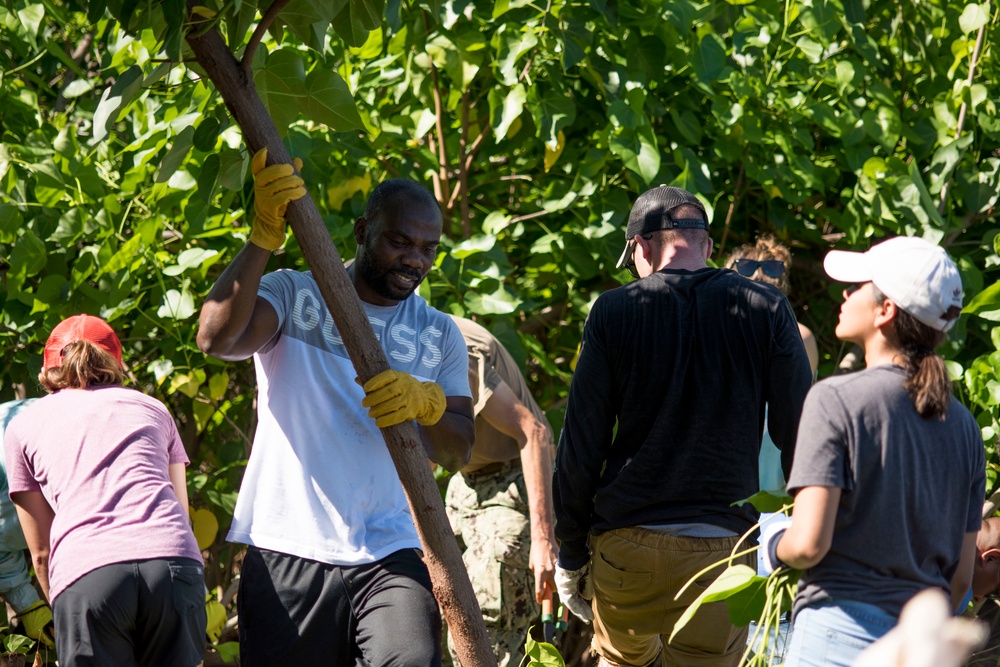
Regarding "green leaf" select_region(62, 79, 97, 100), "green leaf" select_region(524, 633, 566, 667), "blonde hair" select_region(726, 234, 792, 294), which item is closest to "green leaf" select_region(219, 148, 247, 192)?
"green leaf" select_region(524, 633, 566, 667)

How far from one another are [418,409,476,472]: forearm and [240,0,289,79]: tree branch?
2.98 ft

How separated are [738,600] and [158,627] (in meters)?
1.67

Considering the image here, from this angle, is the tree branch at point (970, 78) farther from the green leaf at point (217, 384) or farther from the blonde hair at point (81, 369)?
the blonde hair at point (81, 369)

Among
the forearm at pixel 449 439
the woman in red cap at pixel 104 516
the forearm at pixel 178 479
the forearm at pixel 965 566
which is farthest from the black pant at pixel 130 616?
the forearm at pixel 965 566

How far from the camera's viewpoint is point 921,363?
195cm

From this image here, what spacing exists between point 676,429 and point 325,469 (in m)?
0.86

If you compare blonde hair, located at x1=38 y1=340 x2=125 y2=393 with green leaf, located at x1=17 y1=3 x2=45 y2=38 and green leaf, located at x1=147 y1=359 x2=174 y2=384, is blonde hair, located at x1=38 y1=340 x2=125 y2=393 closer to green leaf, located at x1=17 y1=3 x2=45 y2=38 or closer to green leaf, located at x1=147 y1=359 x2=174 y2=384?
green leaf, located at x1=147 y1=359 x2=174 y2=384

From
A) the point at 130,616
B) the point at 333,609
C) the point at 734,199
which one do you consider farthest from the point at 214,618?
the point at 734,199

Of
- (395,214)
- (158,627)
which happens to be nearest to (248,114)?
(395,214)

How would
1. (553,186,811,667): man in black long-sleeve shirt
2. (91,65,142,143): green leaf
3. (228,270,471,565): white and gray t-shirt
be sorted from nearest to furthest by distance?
(91,65,142,143): green leaf, (228,270,471,565): white and gray t-shirt, (553,186,811,667): man in black long-sleeve shirt

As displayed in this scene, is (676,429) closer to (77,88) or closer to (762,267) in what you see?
(762,267)

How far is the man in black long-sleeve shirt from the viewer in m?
2.73

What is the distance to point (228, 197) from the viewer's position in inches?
144

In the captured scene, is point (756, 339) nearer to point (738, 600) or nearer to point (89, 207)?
point (738, 600)
